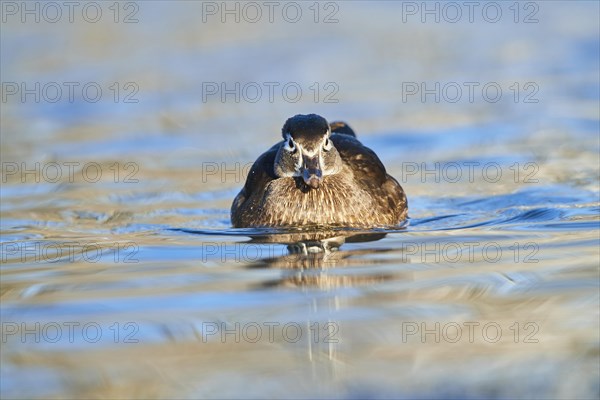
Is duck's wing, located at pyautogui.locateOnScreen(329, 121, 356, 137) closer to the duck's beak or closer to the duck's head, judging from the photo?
→ the duck's head

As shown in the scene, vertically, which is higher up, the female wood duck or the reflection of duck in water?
the female wood duck

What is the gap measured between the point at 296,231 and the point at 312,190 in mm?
449

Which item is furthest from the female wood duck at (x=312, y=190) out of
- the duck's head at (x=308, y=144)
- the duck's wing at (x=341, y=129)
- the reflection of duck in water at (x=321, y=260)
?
the duck's wing at (x=341, y=129)

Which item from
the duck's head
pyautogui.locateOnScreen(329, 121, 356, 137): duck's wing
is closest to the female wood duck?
the duck's head

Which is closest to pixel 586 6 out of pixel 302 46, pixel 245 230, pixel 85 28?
pixel 302 46

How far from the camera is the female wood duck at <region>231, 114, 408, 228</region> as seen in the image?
33.8 feet

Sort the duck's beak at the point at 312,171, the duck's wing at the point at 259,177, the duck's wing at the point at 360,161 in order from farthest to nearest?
the duck's wing at the point at 360,161
the duck's wing at the point at 259,177
the duck's beak at the point at 312,171

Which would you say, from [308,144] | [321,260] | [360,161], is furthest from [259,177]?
[321,260]

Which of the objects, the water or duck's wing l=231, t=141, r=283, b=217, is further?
duck's wing l=231, t=141, r=283, b=217

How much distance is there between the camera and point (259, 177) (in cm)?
1120

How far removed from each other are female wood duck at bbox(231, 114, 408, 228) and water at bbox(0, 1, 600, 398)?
286mm

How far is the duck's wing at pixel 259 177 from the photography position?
11102 mm

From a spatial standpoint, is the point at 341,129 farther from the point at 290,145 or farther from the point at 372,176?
the point at 290,145

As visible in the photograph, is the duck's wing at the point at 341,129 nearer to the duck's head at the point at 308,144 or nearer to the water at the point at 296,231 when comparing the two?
the water at the point at 296,231
